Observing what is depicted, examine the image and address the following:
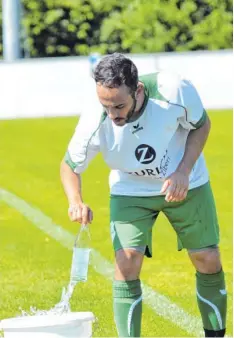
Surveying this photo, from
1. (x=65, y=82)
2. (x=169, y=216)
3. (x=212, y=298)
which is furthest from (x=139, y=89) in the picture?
(x=65, y=82)

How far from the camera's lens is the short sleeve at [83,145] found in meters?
5.46

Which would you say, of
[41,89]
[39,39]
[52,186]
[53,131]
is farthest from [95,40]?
[52,186]

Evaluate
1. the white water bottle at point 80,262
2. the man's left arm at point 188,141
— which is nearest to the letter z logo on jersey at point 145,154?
the man's left arm at point 188,141

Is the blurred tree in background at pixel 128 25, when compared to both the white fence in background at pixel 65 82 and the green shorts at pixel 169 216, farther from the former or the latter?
the green shorts at pixel 169 216

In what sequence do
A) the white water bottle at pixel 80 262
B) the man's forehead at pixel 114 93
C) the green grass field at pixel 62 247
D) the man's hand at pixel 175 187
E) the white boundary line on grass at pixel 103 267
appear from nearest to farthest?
the man's forehead at pixel 114 93 → the man's hand at pixel 175 187 → the white water bottle at pixel 80 262 → the white boundary line on grass at pixel 103 267 → the green grass field at pixel 62 247

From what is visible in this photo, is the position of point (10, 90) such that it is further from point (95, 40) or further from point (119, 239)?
point (119, 239)

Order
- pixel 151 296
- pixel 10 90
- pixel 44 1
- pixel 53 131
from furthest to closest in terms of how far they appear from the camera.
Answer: pixel 44 1 < pixel 10 90 < pixel 53 131 < pixel 151 296

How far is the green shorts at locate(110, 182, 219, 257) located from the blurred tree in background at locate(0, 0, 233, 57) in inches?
820

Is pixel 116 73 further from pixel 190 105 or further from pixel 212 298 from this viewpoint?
pixel 212 298

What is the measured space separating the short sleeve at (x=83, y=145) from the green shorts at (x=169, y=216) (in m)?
0.33

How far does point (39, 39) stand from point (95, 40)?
4.32 feet

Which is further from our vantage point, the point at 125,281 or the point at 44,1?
the point at 44,1

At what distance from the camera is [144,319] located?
708 centimetres

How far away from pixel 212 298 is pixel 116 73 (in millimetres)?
1441
